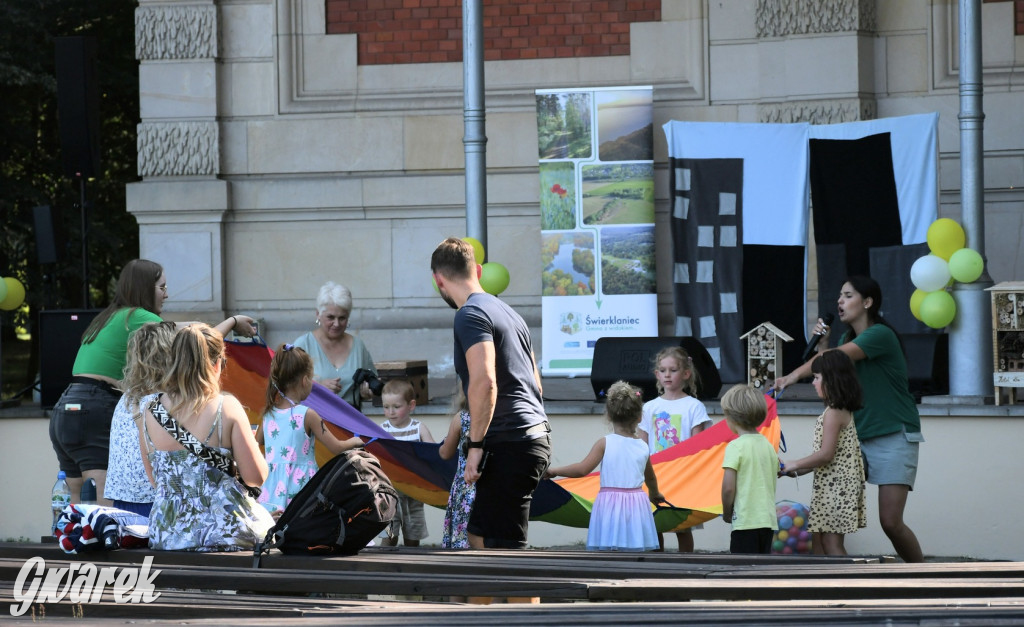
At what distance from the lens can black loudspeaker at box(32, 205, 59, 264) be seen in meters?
12.5

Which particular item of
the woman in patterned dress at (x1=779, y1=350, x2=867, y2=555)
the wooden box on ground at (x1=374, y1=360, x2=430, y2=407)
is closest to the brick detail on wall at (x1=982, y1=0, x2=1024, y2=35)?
the wooden box on ground at (x1=374, y1=360, x2=430, y2=407)

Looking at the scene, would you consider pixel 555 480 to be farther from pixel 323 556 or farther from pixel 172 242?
pixel 172 242

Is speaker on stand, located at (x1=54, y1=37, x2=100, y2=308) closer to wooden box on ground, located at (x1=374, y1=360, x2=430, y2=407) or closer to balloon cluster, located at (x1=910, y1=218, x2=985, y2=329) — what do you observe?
wooden box on ground, located at (x1=374, y1=360, x2=430, y2=407)

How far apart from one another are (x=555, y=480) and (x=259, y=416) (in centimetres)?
211

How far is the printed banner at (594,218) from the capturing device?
12664mm

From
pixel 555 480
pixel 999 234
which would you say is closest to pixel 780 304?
pixel 999 234

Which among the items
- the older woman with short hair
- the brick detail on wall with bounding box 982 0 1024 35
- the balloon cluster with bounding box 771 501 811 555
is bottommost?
the balloon cluster with bounding box 771 501 811 555

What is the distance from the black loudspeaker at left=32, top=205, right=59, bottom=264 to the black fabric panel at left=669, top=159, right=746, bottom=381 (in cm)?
573

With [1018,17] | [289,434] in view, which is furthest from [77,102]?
[1018,17]

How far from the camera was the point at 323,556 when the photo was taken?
17.8 feet

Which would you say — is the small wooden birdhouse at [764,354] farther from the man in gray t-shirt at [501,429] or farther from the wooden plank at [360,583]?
the wooden plank at [360,583]

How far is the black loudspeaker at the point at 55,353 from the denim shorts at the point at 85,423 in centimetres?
288

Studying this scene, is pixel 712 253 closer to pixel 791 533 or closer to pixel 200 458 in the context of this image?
pixel 791 533

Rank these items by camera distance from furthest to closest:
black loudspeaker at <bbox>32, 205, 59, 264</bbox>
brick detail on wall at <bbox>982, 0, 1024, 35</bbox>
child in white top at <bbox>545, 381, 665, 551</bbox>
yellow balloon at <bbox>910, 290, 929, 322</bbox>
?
brick detail on wall at <bbox>982, 0, 1024, 35</bbox> < black loudspeaker at <bbox>32, 205, 59, 264</bbox> < yellow balloon at <bbox>910, 290, 929, 322</bbox> < child in white top at <bbox>545, 381, 665, 551</bbox>
